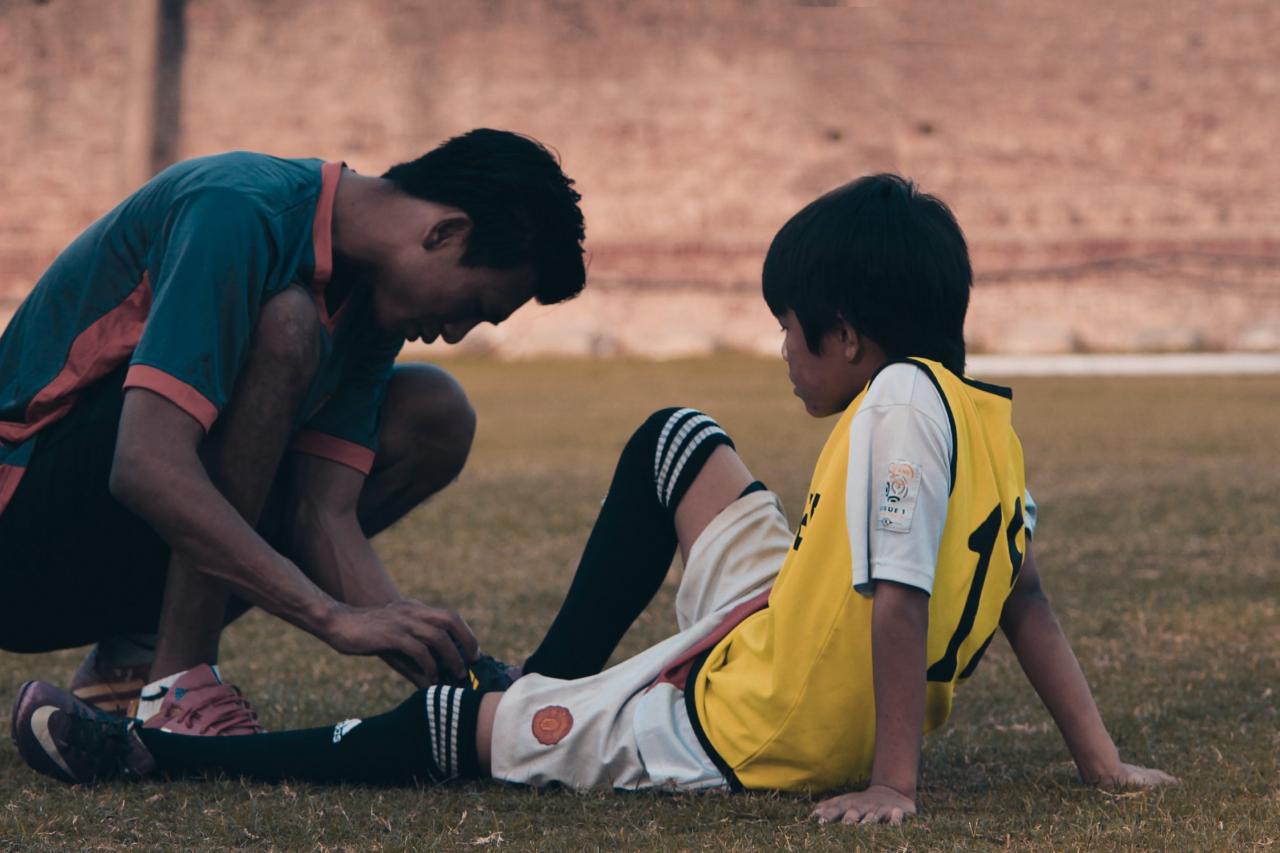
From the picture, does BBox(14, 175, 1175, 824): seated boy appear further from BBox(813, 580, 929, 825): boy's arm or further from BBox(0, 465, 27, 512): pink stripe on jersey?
BBox(0, 465, 27, 512): pink stripe on jersey

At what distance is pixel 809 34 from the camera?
17953 mm

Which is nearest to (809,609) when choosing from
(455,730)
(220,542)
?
(455,730)

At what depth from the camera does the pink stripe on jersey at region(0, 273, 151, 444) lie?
2.20 meters

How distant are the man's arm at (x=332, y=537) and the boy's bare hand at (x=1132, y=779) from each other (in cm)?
110

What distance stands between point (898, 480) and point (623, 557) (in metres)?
0.51

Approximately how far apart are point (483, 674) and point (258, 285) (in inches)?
24.1

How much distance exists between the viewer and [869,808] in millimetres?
1719

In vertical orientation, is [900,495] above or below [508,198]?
below

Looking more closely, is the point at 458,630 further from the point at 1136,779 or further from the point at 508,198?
the point at 1136,779

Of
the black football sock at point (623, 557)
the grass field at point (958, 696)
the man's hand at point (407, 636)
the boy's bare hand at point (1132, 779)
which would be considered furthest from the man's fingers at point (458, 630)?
the boy's bare hand at point (1132, 779)

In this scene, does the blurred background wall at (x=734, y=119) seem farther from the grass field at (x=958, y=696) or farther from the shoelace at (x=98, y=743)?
the shoelace at (x=98, y=743)

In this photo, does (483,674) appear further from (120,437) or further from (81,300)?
(81,300)

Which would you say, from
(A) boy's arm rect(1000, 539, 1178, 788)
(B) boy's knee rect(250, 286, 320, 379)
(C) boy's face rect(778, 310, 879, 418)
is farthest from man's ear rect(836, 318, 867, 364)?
(B) boy's knee rect(250, 286, 320, 379)

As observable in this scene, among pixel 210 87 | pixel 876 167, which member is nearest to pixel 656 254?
pixel 876 167
